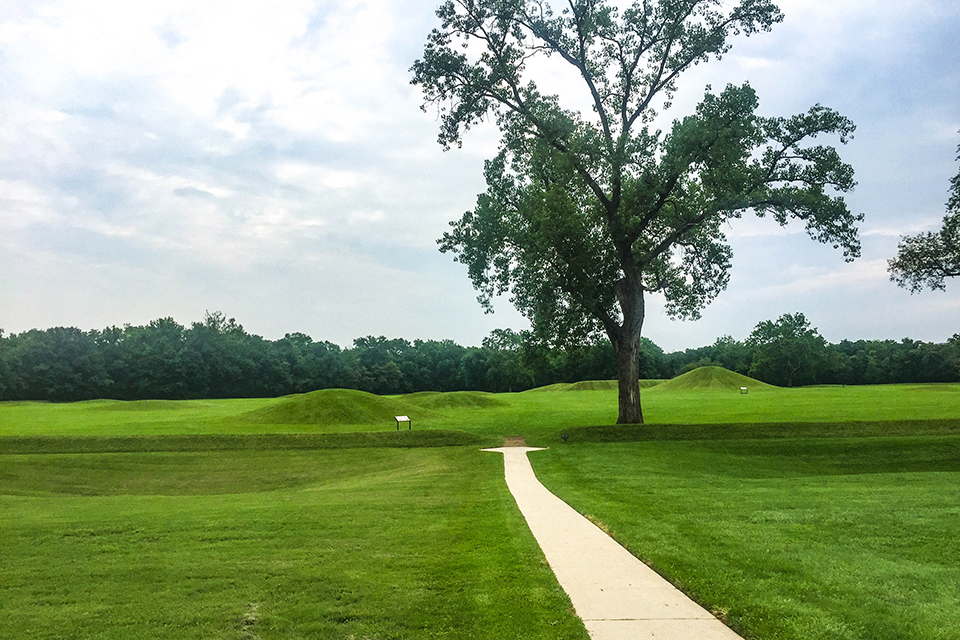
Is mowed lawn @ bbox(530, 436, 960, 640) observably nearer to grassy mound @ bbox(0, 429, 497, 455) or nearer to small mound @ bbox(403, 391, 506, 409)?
grassy mound @ bbox(0, 429, 497, 455)

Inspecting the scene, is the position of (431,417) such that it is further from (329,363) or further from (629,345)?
(329,363)

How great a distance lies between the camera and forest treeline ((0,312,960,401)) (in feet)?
266

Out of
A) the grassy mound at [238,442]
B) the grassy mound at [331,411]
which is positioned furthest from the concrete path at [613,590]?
the grassy mound at [331,411]

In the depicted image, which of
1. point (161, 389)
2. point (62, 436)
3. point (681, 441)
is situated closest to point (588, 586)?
point (681, 441)

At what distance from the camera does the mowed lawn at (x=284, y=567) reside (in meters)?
6.41

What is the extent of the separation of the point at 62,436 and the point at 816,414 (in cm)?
3773

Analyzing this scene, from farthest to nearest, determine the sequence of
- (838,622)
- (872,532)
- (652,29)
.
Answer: (652,29) → (872,532) → (838,622)

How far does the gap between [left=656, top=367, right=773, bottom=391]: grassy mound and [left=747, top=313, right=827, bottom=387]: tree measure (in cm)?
2558

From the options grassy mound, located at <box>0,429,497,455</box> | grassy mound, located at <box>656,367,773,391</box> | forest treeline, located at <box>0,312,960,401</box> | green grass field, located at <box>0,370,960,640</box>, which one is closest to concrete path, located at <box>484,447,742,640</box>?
green grass field, located at <box>0,370,960,640</box>

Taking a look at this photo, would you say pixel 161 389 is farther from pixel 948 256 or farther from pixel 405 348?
pixel 948 256

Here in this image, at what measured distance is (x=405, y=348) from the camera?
4626 inches

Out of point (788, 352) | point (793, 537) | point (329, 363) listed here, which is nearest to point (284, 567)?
point (793, 537)

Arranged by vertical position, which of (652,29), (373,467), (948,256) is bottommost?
(373,467)

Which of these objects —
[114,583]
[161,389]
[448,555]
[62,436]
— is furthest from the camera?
[161,389]
